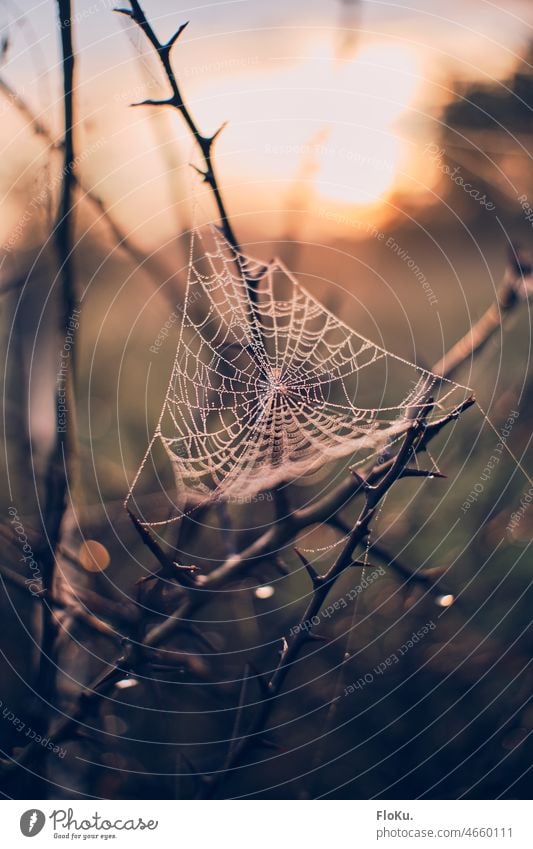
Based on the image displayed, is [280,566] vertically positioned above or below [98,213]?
below

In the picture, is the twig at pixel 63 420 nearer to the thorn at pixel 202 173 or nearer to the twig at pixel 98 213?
the twig at pixel 98 213

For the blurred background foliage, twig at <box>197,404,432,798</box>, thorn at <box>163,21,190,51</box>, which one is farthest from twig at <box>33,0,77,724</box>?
twig at <box>197,404,432,798</box>

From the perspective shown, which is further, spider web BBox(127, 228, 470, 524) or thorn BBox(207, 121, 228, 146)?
spider web BBox(127, 228, 470, 524)

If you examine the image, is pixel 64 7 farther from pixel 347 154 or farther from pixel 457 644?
pixel 457 644

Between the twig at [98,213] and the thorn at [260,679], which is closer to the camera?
the thorn at [260,679]

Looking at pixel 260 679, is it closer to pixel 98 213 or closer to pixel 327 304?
pixel 327 304

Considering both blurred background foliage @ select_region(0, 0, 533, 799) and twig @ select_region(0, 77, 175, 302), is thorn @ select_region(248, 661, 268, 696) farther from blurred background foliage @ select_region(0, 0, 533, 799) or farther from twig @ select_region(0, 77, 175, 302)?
twig @ select_region(0, 77, 175, 302)

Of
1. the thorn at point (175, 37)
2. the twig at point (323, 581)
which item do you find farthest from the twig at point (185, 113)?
the twig at point (323, 581)

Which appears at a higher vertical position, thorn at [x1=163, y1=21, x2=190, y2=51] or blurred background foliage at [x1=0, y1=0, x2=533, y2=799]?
thorn at [x1=163, y1=21, x2=190, y2=51]

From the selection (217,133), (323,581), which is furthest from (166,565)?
(217,133)
